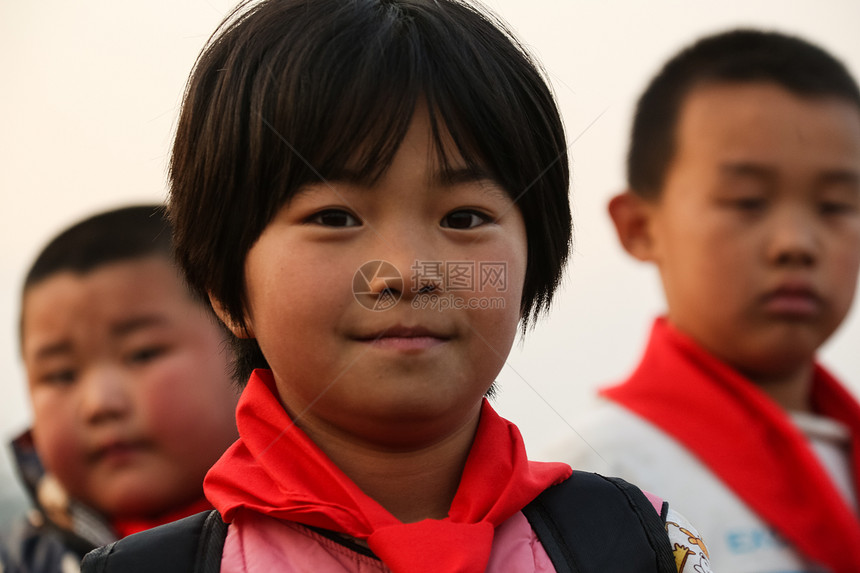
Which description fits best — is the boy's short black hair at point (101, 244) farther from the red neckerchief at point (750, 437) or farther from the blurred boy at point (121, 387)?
the red neckerchief at point (750, 437)

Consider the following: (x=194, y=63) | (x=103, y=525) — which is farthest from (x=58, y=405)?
(x=194, y=63)

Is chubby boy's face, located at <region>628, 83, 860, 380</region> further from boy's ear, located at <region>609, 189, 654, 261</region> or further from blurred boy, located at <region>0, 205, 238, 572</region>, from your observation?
blurred boy, located at <region>0, 205, 238, 572</region>

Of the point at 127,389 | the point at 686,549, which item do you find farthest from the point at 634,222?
the point at 127,389

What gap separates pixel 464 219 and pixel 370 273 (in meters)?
0.15

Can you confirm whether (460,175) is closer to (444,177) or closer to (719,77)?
(444,177)

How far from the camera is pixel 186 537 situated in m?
1.08

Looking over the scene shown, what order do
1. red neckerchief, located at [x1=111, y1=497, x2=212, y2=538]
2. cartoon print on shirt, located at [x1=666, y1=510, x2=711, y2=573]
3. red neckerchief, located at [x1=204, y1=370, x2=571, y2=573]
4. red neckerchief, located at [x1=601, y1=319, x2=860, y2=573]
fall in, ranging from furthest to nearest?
red neckerchief, located at [x1=111, y1=497, x2=212, y2=538]
red neckerchief, located at [x1=601, y1=319, x2=860, y2=573]
cartoon print on shirt, located at [x1=666, y1=510, x2=711, y2=573]
red neckerchief, located at [x1=204, y1=370, x2=571, y2=573]

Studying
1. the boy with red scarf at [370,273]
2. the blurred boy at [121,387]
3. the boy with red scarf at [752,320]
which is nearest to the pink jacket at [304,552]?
the boy with red scarf at [370,273]

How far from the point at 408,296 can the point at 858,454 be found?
139 cm

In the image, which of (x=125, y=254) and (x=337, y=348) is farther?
(x=125, y=254)

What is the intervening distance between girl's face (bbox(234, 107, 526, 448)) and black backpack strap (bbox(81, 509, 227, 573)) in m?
0.20

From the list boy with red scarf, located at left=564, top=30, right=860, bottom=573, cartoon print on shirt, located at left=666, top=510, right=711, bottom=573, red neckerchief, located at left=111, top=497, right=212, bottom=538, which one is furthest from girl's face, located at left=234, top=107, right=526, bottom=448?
red neckerchief, located at left=111, top=497, right=212, bottom=538

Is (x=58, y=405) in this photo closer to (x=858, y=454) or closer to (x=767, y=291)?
(x=767, y=291)

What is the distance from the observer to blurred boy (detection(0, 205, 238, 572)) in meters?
1.87
